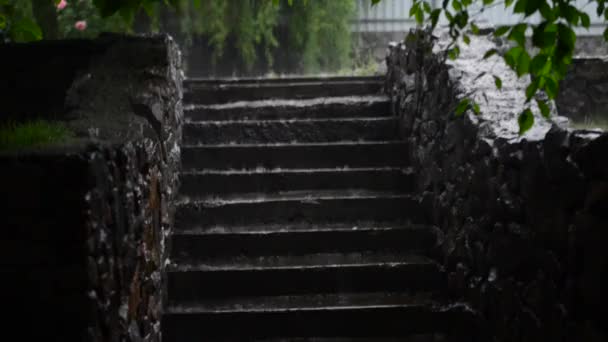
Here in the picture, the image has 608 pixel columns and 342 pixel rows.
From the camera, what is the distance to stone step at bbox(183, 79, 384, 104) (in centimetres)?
623

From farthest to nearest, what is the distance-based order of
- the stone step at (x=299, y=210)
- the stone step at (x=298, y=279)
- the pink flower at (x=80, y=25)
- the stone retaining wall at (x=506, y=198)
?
the pink flower at (x=80, y=25), the stone step at (x=299, y=210), the stone step at (x=298, y=279), the stone retaining wall at (x=506, y=198)

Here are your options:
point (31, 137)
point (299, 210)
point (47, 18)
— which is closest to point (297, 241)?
point (299, 210)

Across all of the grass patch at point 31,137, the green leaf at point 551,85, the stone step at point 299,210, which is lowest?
the stone step at point 299,210

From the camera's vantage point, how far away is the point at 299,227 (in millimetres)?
4953

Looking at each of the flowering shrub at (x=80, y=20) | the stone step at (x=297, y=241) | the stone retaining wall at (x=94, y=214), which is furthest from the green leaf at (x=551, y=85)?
the flowering shrub at (x=80, y=20)

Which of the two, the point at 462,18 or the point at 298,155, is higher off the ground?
the point at 462,18

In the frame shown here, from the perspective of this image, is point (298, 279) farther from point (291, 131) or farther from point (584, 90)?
point (584, 90)

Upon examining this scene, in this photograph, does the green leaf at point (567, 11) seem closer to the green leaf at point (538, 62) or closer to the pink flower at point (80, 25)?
the green leaf at point (538, 62)

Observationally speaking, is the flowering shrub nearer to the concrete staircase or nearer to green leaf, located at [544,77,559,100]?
Answer: the concrete staircase

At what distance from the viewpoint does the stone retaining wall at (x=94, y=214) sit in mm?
2529

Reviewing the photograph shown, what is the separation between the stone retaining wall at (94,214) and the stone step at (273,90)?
1.60 m

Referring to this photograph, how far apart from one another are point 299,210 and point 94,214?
2.51 metres

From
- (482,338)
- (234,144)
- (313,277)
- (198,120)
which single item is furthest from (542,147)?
(198,120)

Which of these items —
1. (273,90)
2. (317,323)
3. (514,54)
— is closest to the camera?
(514,54)
